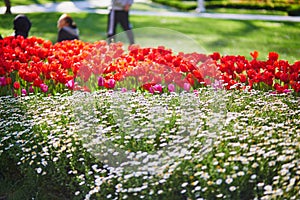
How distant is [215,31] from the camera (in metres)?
12.4

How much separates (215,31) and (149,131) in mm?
8279

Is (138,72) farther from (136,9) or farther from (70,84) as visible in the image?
(136,9)

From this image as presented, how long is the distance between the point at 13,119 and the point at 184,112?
143cm

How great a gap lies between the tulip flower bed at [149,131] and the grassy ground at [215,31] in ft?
12.5

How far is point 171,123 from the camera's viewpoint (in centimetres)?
447

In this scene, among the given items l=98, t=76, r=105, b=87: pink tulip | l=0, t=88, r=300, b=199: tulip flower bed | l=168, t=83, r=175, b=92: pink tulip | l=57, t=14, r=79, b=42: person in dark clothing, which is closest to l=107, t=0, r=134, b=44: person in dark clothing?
l=57, t=14, r=79, b=42: person in dark clothing

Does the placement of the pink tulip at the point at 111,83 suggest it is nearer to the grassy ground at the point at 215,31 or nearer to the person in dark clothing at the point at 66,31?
the person in dark clothing at the point at 66,31

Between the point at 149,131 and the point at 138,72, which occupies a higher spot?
the point at 138,72

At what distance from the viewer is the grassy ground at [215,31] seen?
34.3ft

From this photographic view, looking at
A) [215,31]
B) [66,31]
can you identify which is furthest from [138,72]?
[215,31]

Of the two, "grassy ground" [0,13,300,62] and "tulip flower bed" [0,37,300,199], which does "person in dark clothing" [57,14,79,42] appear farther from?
"tulip flower bed" [0,37,300,199]

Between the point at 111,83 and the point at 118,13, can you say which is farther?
the point at 118,13

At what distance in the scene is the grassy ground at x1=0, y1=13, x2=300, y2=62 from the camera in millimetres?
10453

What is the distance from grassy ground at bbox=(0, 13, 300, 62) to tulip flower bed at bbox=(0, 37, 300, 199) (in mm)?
3823
